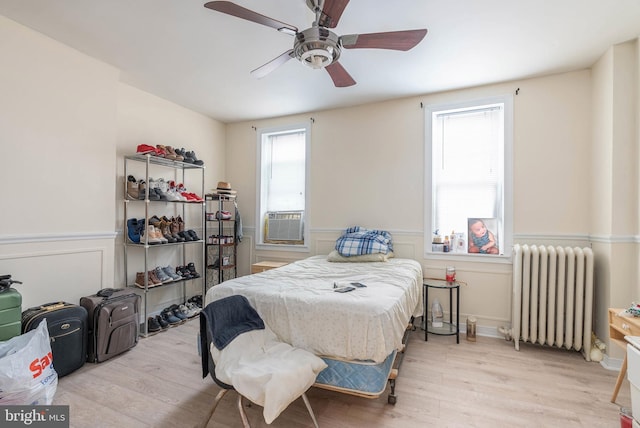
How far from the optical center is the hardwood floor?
1.89 metres

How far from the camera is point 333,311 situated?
1.91 m

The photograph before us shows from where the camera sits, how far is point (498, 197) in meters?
3.39

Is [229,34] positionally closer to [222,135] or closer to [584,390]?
[222,135]

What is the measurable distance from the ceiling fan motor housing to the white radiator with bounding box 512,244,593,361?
2.57 m

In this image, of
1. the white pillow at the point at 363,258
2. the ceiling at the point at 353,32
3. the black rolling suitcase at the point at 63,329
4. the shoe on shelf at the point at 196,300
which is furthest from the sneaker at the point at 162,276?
the ceiling at the point at 353,32

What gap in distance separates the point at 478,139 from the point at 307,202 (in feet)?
7.42

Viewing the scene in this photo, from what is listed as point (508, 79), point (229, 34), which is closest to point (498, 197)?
point (508, 79)

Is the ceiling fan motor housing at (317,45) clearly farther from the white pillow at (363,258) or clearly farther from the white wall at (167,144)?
the white wall at (167,144)

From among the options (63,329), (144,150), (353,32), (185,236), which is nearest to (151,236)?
(185,236)

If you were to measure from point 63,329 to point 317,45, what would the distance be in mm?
2848

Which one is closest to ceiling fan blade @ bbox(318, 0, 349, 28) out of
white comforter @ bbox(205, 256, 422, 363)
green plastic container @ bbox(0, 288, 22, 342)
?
white comforter @ bbox(205, 256, 422, 363)

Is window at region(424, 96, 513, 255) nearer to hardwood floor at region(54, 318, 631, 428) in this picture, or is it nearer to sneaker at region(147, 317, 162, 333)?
hardwood floor at region(54, 318, 631, 428)

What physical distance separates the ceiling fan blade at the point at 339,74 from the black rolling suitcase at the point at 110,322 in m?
2.77

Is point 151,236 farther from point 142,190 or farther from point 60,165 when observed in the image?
point 60,165
